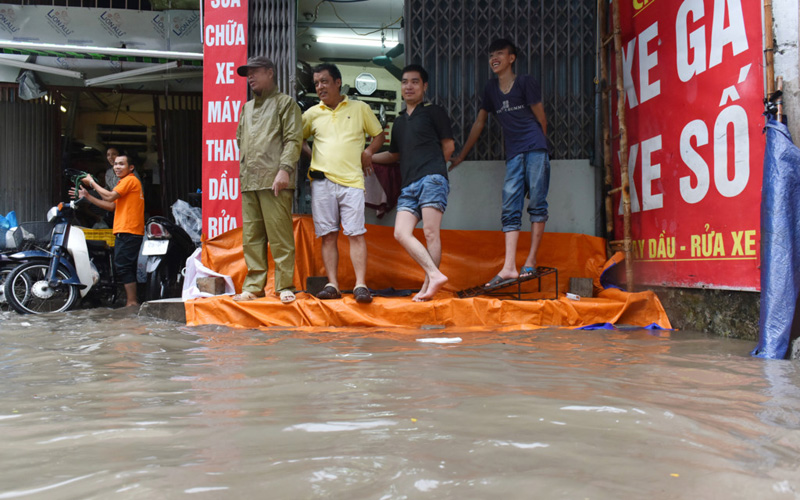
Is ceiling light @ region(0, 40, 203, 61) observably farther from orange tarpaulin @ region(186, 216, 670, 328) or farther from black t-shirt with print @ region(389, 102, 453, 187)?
black t-shirt with print @ region(389, 102, 453, 187)

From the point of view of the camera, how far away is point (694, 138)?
11.9ft

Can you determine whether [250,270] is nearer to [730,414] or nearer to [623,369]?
[623,369]

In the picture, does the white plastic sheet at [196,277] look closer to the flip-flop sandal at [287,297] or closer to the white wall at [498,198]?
the flip-flop sandal at [287,297]

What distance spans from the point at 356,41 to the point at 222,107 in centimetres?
309

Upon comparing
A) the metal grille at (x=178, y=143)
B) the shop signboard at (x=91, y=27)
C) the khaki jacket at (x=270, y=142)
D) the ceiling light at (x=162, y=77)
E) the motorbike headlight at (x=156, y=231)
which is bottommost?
the motorbike headlight at (x=156, y=231)

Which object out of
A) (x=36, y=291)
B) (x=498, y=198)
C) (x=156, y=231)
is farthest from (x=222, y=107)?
(x=498, y=198)

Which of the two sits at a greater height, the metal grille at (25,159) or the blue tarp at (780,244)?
the metal grille at (25,159)

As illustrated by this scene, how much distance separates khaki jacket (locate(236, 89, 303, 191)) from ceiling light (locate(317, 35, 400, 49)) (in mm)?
3716

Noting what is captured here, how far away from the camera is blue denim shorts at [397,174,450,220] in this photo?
13.0 ft

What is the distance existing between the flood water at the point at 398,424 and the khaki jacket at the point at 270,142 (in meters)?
1.58

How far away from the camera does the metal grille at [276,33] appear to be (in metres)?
5.28

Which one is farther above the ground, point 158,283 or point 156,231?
point 156,231

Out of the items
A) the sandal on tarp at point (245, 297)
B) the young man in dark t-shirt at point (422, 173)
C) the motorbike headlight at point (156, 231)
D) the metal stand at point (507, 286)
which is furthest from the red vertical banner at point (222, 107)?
the metal stand at point (507, 286)

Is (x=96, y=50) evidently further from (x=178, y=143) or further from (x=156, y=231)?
(x=156, y=231)
